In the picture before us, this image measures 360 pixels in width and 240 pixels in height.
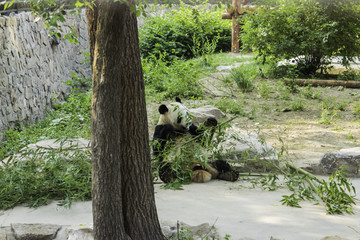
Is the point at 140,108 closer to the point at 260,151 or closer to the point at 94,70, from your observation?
the point at 94,70

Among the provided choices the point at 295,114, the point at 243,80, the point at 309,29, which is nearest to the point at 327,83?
the point at 309,29

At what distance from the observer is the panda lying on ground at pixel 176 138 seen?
5012mm

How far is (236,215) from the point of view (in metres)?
3.98

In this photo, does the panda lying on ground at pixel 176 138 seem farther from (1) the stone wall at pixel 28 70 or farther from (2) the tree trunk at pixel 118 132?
(1) the stone wall at pixel 28 70

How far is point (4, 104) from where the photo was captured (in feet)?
24.8

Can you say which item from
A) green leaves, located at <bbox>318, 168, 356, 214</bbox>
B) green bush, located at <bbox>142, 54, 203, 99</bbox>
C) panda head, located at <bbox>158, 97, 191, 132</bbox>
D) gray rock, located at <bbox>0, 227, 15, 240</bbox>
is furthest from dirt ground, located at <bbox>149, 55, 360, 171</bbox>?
gray rock, located at <bbox>0, 227, 15, 240</bbox>

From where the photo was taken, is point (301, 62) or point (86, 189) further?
point (301, 62)

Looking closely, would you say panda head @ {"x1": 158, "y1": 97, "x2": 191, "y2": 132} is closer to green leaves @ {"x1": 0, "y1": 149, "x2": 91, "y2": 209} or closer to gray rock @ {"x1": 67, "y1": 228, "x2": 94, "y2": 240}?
green leaves @ {"x1": 0, "y1": 149, "x2": 91, "y2": 209}

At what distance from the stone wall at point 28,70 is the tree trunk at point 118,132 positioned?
4.85 meters

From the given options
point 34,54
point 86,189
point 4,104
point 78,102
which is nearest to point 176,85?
point 78,102

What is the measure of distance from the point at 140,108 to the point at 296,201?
1856 millimetres

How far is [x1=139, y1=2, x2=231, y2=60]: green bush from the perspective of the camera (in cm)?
1425

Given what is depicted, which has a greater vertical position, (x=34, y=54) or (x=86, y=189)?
(x=34, y=54)

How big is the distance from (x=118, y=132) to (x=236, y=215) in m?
Result: 1.46
